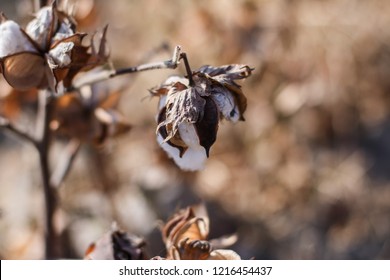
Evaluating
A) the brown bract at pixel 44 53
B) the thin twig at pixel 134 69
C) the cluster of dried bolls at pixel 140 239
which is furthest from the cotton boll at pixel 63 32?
the cluster of dried bolls at pixel 140 239

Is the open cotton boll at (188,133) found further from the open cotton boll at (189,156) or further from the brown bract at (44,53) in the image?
the brown bract at (44,53)

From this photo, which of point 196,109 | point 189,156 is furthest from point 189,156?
point 196,109

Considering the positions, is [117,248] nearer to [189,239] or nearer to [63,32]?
[189,239]
